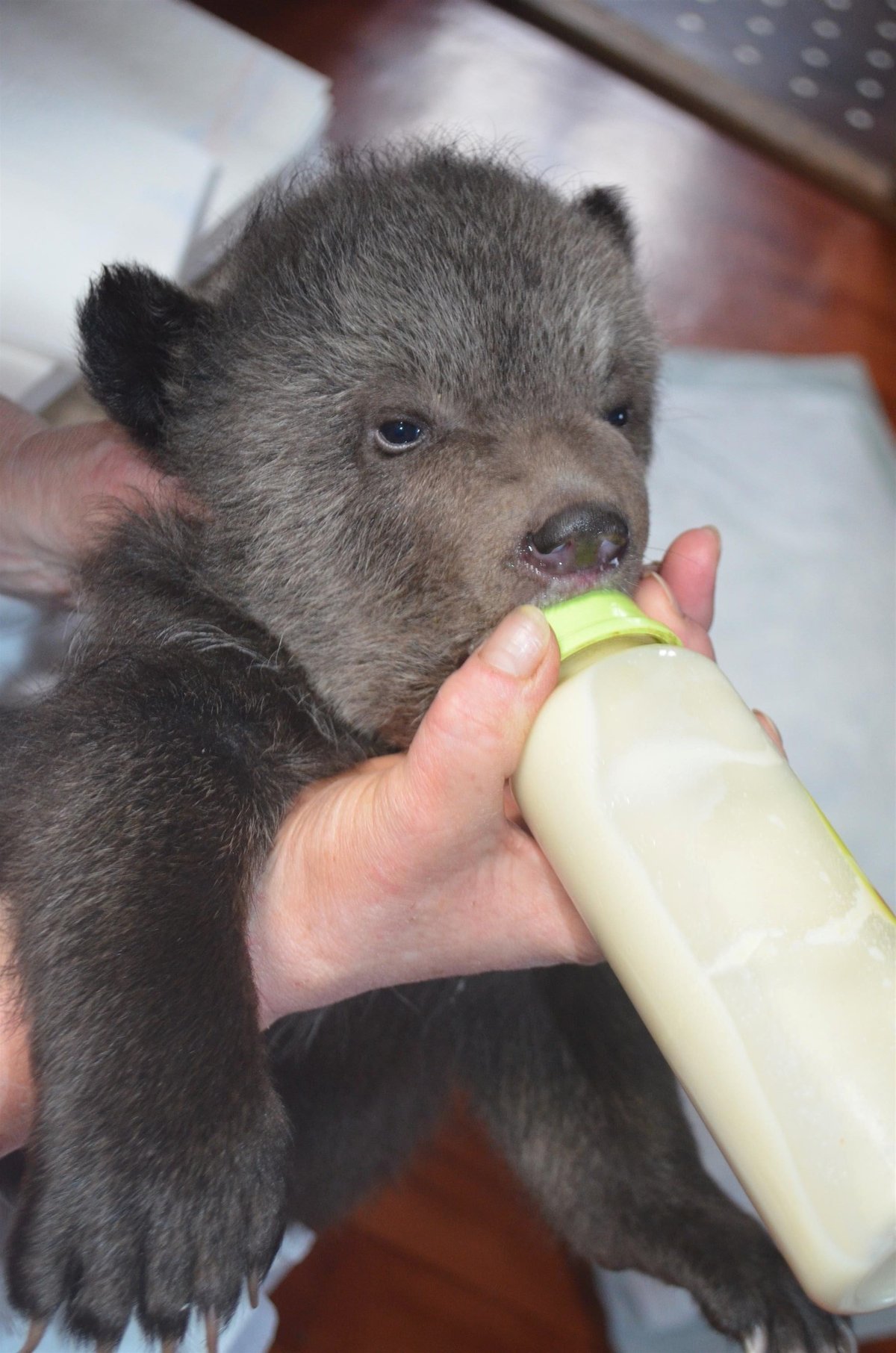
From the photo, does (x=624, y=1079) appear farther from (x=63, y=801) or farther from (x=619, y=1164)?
(x=63, y=801)

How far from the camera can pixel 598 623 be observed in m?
1.08

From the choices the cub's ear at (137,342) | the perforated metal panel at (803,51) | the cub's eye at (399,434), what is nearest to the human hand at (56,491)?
the cub's ear at (137,342)

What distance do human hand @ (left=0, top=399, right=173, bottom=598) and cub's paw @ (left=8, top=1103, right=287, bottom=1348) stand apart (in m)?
0.76

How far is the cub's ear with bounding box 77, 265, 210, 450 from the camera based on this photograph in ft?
4.35

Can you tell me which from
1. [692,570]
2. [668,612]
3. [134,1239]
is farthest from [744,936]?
[692,570]

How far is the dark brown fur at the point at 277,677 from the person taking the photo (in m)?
1.09

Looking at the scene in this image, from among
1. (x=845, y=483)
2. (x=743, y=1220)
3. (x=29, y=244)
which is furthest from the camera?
(x=845, y=483)

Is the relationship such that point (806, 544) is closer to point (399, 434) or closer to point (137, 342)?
point (399, 434)

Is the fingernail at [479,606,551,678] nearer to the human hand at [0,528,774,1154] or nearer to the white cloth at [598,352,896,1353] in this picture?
the human hand at [0,528,774,1154]

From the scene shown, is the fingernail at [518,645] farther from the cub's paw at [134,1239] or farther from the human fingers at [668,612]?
the cub's paw at [134,1239]

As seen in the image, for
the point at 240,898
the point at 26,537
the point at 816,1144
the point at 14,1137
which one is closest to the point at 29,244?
the point at 26,537

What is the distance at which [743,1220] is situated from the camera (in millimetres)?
1628

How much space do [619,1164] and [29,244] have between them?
185 cm

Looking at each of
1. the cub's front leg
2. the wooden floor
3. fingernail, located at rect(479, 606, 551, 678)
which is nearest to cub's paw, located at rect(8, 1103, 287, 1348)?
the cub's front leg
